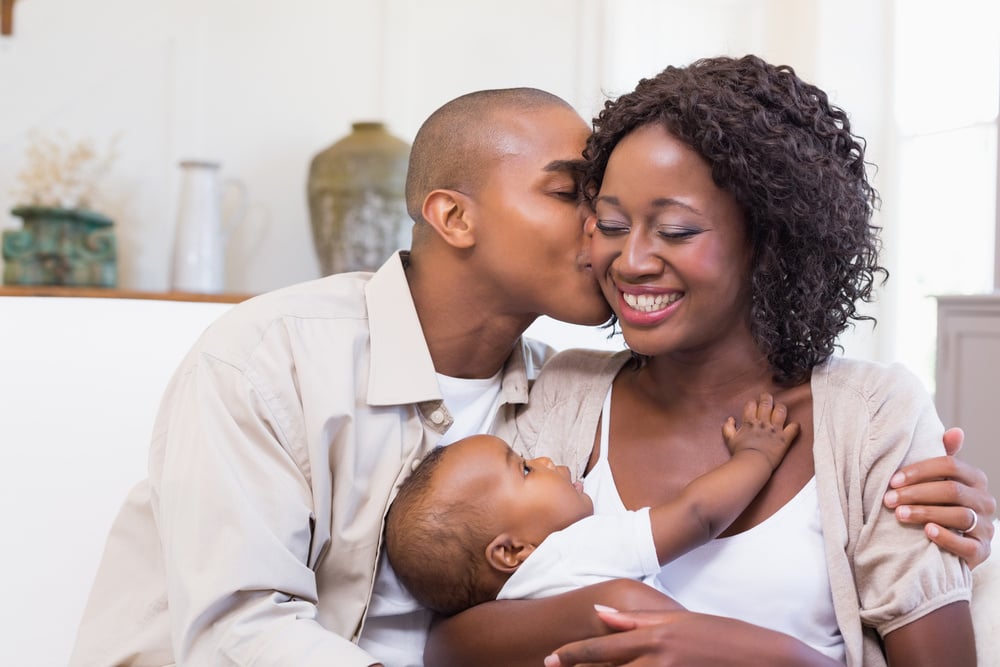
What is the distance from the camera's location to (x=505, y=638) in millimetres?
1540

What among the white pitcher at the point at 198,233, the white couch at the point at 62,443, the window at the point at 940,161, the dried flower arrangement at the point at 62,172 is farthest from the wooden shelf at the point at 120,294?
the window at the point at 940,161

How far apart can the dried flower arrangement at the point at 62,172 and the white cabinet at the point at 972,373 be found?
11.3ft

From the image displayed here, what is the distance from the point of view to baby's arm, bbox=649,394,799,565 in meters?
1.51

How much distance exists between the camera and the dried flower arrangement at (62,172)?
167 inches

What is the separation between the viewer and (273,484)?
5.07ft

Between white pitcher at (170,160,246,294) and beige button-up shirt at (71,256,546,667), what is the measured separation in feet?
8.43

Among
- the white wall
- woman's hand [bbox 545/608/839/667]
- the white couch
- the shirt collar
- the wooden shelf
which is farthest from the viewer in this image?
the white wall

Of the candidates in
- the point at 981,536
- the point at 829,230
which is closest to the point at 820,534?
the point at 981,536

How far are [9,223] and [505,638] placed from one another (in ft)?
12.1

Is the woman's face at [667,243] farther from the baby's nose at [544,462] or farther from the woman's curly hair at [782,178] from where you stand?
the baby's nose at [544,462]

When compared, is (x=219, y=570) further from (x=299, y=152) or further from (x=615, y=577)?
(x=299, y=152)

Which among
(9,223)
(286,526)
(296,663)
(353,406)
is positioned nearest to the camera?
(296,663)

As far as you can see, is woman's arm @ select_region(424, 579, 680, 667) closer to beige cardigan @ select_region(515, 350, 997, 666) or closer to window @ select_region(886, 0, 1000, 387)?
beige cardigan @ select_region(515, 350, 997, 666)

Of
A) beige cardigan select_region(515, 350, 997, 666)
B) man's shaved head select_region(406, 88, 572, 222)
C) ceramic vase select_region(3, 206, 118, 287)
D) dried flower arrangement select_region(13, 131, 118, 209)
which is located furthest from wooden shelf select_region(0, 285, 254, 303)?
beige cardigan select_region(515, 350, 997, 666)
